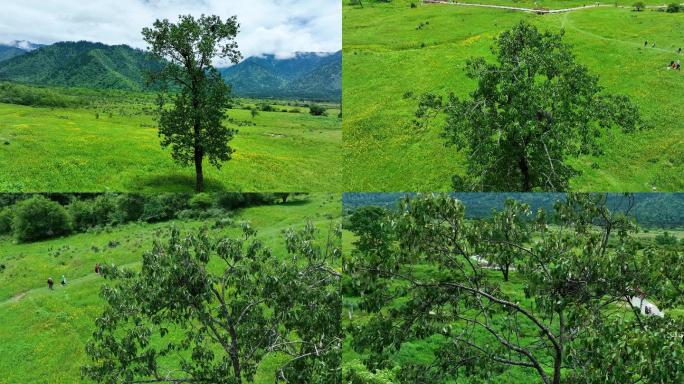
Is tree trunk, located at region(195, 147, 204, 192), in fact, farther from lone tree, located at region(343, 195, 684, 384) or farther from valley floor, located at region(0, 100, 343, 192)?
lone tree, located at region(343, 195, 684, 384)

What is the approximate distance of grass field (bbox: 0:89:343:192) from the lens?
3772 cm

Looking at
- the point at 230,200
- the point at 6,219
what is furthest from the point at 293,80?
the point at 230,200

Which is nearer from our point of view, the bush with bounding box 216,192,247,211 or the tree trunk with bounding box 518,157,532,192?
the tree trunk with bounding box 518,157,532,192

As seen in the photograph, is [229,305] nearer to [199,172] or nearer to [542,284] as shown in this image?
[542,284]

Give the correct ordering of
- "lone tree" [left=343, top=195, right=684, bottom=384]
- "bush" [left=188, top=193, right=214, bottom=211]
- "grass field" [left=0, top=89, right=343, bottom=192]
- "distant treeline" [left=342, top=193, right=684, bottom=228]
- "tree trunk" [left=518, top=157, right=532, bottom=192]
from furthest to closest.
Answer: "bush" [left=188, top=193, right=214, bottom=211] < "grass field" [left=0, top=89, right=343, bottom=192] < "tree trunk" [left=518, top=157, right=532, bottom=192] < "distant treeline" [left=342, top=193, right=684, bottom=228] < "lone tree" [left=343, top=195, right=684, bottom=384]

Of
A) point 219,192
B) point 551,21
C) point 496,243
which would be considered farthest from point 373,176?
point 551,21

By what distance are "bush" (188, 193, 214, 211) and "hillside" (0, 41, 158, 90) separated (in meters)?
71.7

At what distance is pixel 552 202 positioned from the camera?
73.7ft

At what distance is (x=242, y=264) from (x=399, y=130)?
24.3 meters

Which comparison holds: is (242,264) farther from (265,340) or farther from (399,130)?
(399,130)

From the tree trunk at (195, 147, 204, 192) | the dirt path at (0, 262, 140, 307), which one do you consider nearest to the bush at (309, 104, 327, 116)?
the dirt path at (0, 262, 140, 307)

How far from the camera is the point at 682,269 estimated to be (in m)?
10.7

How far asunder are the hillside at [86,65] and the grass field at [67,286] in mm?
59337

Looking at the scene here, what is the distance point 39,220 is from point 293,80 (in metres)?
130
